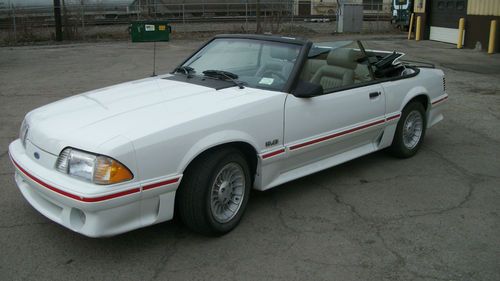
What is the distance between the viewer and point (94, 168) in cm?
319

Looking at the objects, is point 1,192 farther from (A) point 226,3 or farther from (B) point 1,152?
(A) point 226,3

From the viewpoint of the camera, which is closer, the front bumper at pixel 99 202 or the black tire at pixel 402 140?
the front bumper at pixel 99 202

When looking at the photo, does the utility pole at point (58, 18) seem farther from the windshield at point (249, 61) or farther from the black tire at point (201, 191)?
the black tire at point (201, 191)

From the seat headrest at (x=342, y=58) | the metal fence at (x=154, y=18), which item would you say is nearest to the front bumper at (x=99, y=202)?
the seat headrest at (x=342, y=58)

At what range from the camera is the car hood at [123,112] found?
134 inches

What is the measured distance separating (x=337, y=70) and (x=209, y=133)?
1.86m

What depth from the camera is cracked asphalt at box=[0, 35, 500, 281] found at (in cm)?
339

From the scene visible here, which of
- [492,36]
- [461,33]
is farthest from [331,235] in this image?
[461,33]

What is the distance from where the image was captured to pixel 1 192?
468 cm

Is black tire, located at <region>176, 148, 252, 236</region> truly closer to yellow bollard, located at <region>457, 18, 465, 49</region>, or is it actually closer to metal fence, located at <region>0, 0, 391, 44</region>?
yellow bollard, located at <region>457, 18, 465, 49</region>

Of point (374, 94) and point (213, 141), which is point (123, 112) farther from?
point (374, 94)

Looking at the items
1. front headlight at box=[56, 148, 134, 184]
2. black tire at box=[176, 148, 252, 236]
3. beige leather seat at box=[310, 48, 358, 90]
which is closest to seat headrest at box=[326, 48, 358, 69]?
beige leather seat at box=[310, 48, 358, 90]

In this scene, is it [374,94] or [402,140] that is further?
[402,140]

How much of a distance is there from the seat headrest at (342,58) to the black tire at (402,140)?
928 mm
